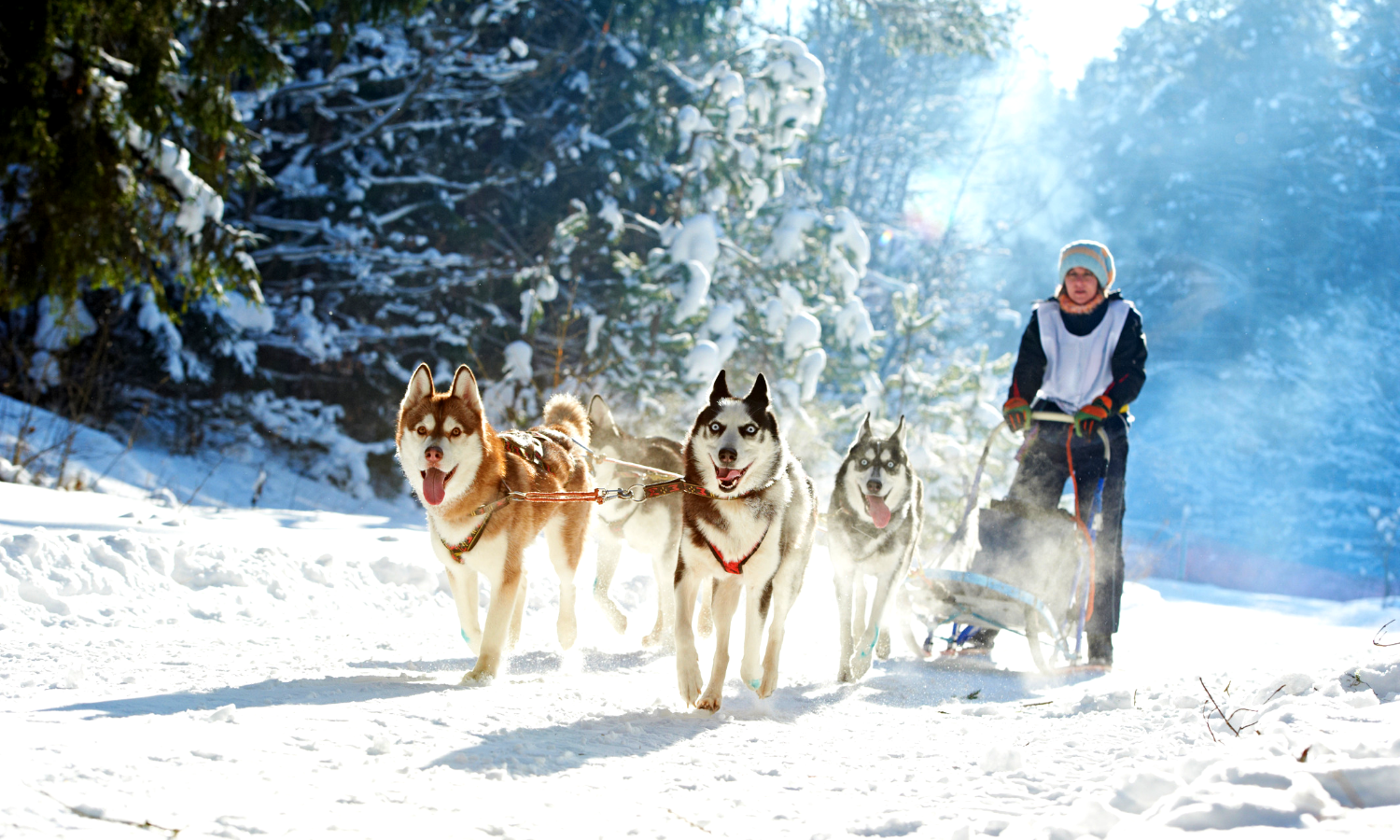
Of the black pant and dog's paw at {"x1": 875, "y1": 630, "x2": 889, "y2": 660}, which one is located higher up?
the black pant

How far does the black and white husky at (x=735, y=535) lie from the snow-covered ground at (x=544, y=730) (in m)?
0.19

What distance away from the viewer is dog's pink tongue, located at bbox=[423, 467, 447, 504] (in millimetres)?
3824

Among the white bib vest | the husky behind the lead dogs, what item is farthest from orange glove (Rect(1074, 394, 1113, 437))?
the husky behind the lead dogs

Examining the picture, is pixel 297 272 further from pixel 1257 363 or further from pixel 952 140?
pixel 1257 363

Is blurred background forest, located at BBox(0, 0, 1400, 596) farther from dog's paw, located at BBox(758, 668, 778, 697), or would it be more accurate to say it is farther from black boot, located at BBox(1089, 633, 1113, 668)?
black boot, located at BBox(1089, 633, 1113, 668)

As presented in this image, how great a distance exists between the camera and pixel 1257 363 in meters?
29.5

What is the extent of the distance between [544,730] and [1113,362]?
13.5ft

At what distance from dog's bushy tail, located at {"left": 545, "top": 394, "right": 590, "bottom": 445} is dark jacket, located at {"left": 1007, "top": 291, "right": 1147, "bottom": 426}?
8.32 feet

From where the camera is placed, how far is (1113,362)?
18.5ft

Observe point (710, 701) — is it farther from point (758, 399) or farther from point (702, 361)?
point (702, 361)

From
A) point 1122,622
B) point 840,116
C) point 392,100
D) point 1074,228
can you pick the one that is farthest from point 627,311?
point 1074,228

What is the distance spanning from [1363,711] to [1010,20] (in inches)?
595

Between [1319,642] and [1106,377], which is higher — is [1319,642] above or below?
below

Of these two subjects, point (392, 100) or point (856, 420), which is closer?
point (392, 100)
